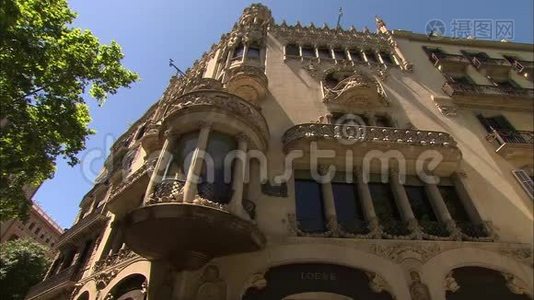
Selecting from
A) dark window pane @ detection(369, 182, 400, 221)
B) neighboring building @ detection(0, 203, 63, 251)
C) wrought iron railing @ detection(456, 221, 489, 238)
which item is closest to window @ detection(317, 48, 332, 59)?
dark window pane @ detection(369, 182, 400, 221)

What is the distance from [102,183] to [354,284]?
Answer: 61.2ft

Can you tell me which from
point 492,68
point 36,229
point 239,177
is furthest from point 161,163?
point 36,229

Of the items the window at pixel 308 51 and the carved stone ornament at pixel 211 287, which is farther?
the window at pixel 308 51

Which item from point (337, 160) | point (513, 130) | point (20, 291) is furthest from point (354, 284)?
point (20, 291)

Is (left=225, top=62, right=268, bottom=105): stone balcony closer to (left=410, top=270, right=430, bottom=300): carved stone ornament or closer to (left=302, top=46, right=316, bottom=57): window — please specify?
(left=302, top=46, right=316, bottom=57): window

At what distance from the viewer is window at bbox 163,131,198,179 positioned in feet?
38.3

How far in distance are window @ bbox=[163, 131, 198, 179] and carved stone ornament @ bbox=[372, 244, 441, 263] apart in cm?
700

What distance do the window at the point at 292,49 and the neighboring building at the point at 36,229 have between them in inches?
1795

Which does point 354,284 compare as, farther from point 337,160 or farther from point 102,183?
point 102,183

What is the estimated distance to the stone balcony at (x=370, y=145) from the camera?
14608 mm

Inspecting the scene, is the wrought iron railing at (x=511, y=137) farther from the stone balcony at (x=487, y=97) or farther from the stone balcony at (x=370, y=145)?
the stone balcony at (x=370, y=145)

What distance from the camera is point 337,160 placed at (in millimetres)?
14742

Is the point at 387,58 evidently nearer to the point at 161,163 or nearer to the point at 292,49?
the point at 292,49

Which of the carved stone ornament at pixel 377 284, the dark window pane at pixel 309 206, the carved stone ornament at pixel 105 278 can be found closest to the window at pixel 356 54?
Result: the dark window pane at pixel 309 206
